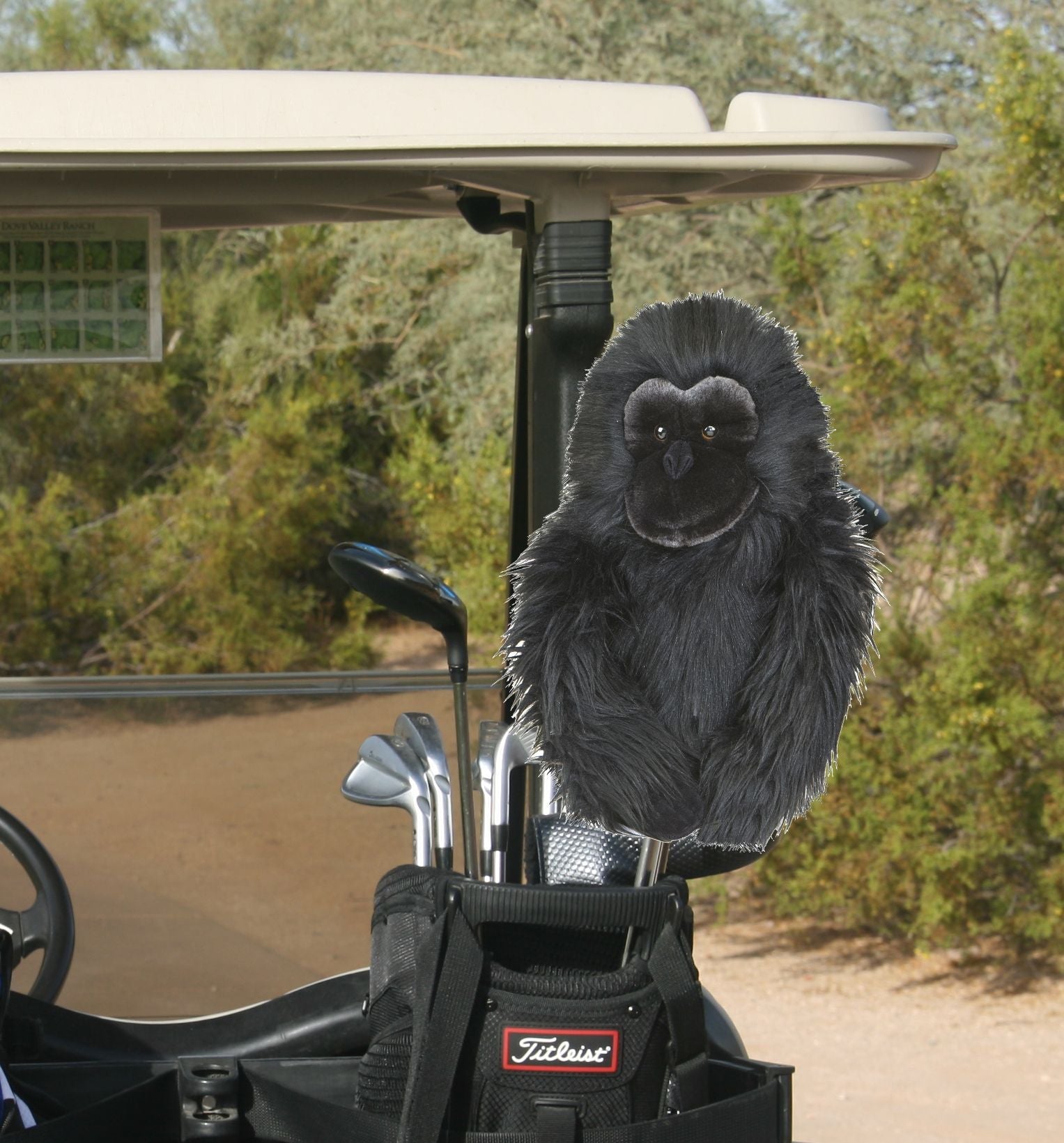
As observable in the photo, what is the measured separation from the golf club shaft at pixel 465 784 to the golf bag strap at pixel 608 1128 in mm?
353

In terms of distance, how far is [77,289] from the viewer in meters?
1.97

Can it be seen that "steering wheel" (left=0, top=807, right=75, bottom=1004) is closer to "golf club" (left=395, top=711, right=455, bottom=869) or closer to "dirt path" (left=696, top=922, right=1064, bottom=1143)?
"golf club" (left=395, top=711, right=455, bottom=869)

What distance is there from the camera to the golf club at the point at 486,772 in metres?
1.81

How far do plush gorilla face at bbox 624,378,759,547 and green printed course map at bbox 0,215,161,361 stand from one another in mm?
748

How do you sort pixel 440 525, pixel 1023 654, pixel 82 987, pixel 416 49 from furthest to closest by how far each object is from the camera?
pixel 416 49 → pixel 440 525 → pixel 1023 654 → pixel 82 987

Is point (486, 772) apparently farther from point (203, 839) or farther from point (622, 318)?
point (622, 318)

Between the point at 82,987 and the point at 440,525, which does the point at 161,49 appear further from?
the point at 82,987

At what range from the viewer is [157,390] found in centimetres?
819

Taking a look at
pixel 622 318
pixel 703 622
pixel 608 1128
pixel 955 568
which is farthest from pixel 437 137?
pixel 622 318

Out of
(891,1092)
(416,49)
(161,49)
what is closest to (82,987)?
(891,1092)

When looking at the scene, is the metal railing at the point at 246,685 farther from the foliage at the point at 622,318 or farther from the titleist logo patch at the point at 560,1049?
the foliage at the point at 622,318

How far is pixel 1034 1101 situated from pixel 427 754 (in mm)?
2880

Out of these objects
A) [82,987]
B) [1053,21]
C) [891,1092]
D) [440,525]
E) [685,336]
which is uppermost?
[1053,21]

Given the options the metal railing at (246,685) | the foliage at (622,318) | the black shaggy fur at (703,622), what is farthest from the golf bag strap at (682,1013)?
the foliage at (622,318)
